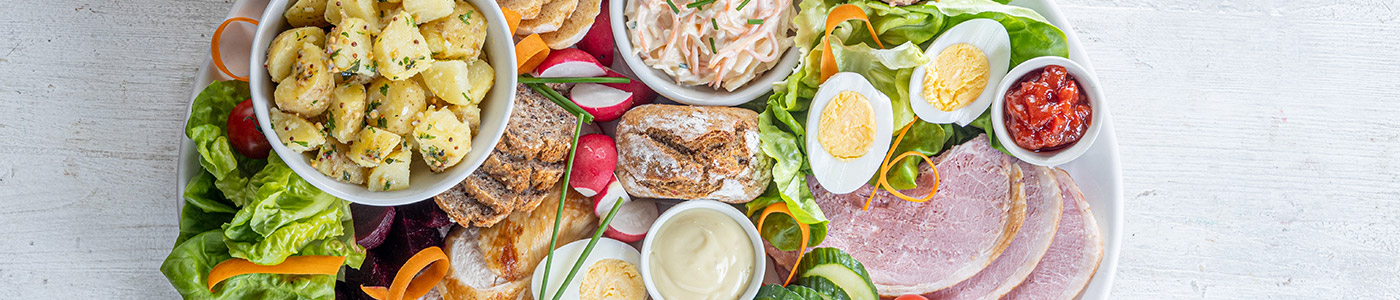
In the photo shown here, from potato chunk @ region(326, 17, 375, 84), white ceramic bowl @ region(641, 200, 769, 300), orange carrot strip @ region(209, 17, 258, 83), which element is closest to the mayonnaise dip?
white ceramic bowl @ region(641, 200, 769, 300)

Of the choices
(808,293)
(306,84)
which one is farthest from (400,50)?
(808,293)

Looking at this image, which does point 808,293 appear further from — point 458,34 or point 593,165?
point 458,34

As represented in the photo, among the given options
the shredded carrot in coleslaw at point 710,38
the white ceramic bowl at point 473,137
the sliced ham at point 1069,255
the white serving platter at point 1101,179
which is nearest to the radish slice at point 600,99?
the shredded carrot in coleslaw at point 710,38

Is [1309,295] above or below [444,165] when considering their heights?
below

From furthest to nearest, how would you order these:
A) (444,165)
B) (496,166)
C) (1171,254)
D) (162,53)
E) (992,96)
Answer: (1171,254) < (162,53) < (992,96) < (496,166) < (444,165)

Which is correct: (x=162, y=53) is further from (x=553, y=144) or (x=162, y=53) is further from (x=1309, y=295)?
(x=1309, y=295)

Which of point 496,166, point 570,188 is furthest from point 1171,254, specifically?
point 496,166

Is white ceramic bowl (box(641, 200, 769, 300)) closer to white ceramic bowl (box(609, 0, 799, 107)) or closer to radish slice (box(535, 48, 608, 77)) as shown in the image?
white ceramic bowl (box(609, 0, 799, 107))
